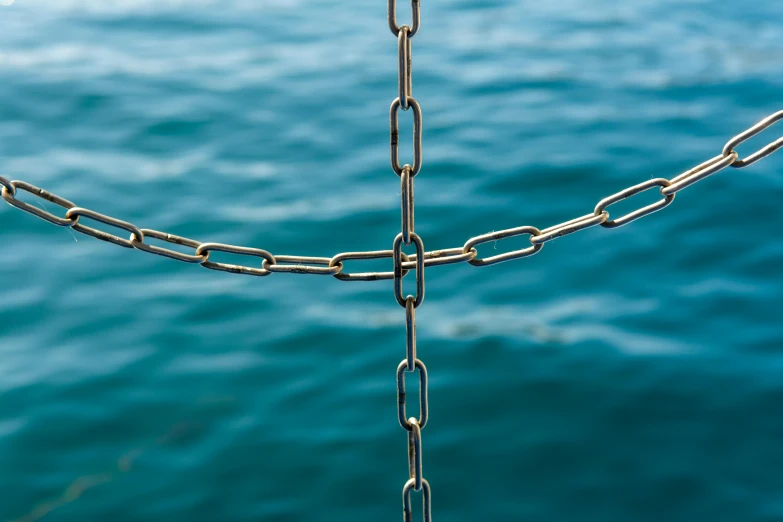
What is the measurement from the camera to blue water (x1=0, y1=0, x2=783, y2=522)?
12.7 feet

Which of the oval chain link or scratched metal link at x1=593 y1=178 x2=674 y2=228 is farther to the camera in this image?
scratched metal link at x1=593 y1=178 x2=674 y2=228

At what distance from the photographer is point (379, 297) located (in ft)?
15.9

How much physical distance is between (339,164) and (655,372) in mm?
2524

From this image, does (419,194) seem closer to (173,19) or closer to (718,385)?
(718,385)

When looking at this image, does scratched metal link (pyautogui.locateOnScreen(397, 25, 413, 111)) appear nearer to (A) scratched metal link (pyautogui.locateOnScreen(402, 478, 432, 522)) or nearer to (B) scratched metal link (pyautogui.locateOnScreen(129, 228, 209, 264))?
(B) scratched metal link (pyautogui.locateOnScreen(129, 228, 209, 264))

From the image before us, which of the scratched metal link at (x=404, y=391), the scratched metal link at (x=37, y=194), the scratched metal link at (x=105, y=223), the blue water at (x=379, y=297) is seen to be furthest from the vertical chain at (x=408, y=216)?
the blue water at (x=379, y=297)

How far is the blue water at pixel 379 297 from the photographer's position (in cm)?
388

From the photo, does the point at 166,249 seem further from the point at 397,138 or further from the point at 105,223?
the point at 397,138

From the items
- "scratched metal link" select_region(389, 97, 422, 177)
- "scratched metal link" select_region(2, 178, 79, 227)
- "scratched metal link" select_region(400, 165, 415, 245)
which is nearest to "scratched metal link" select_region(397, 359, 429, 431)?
"scratched metal link" select_region(400, 165, 415, 245)

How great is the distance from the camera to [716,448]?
398cm

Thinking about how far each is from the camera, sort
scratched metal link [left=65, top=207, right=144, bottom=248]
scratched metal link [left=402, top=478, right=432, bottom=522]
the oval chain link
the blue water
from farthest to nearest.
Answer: the blue water → scratched metal link [left=402, top=478, right=432, bottom=522] → scratched metal link [left=65, top=207, right=144, bottom=248] → the oval chain link

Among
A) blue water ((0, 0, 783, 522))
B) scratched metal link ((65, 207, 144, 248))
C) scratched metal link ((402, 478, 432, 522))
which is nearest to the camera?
scratched metal link ((65, 207, 144, 248))

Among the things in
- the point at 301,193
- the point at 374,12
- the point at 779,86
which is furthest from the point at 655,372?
the point at 374,12

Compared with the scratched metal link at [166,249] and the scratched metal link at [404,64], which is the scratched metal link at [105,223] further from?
the scratched metal link at [404,64]
